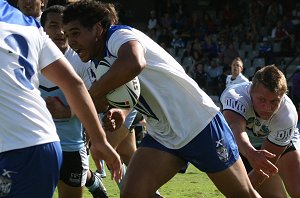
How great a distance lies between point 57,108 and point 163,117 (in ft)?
3.46

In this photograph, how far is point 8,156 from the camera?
11.6 ft

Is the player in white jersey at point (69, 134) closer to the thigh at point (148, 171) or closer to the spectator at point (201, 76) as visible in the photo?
the thigh at point (148, 171)

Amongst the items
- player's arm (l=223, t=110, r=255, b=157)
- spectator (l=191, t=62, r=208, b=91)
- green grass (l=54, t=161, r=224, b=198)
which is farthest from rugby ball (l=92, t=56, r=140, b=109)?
spectator (l=191, t=62, r=208, b=91)

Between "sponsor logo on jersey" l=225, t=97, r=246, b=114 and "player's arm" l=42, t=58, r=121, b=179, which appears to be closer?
"player's arm" l=42, t=58, r=121, b=179

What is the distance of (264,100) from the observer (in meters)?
6.17

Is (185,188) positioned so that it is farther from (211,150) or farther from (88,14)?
(88,14)

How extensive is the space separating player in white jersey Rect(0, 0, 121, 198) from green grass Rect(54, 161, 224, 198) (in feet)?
17.9

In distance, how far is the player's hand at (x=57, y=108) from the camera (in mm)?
5889

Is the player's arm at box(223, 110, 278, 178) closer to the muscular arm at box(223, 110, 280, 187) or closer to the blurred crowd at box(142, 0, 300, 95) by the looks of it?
the muscular arm at box(223, 110, 280, 187)

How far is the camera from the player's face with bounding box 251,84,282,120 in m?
6.10

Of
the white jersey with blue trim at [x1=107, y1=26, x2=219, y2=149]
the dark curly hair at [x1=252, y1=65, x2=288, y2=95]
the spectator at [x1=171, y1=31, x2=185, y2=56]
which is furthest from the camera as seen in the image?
the spectator at [x1=171, y1=31, x2=185, y2=56]

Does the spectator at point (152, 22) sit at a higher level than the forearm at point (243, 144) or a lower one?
lower

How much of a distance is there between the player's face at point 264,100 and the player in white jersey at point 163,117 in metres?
0.81

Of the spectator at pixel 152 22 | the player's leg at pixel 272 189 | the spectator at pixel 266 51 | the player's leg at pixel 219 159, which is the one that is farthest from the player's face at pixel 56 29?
the spectator at pixel 152 22
